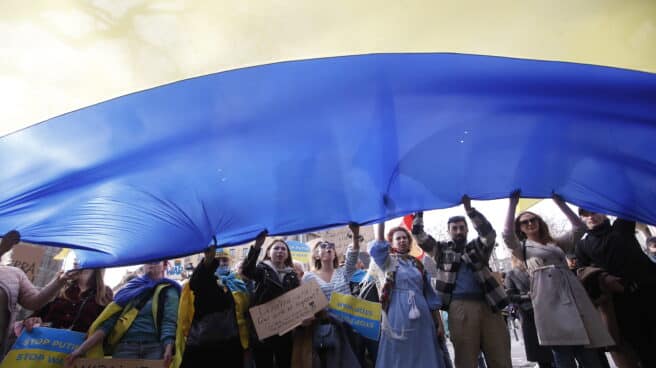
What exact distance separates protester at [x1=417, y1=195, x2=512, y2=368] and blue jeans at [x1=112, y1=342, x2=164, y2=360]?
2317 mm

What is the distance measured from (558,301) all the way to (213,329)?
2.65 m

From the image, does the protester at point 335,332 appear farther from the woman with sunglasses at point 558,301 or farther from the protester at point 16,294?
the protester at point 16,294

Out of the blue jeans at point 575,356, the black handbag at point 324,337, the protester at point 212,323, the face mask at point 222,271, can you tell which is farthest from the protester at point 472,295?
the face mask at point 222,271

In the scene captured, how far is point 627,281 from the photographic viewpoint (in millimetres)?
2762

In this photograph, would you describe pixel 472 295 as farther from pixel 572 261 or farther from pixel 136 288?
pixel 136 288

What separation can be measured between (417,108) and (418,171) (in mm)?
506

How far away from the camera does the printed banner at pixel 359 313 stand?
263 centimetres

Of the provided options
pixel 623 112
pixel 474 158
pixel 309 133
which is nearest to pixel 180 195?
pixel 309 133

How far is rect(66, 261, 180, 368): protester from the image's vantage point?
103 inches

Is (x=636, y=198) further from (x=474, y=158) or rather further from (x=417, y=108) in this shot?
(x=417, y=108)

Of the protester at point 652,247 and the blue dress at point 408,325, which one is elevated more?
the protester at point 652,247

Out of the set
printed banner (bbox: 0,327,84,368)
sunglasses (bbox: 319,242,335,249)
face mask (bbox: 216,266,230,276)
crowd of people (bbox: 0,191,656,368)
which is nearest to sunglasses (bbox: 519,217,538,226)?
crowd of people (bbox: 0,191,656,368)

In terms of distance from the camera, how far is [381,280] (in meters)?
2.95

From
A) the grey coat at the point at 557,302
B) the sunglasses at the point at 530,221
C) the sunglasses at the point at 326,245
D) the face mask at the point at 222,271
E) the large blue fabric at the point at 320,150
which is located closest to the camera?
the large blue fabric at the point at 320,150
